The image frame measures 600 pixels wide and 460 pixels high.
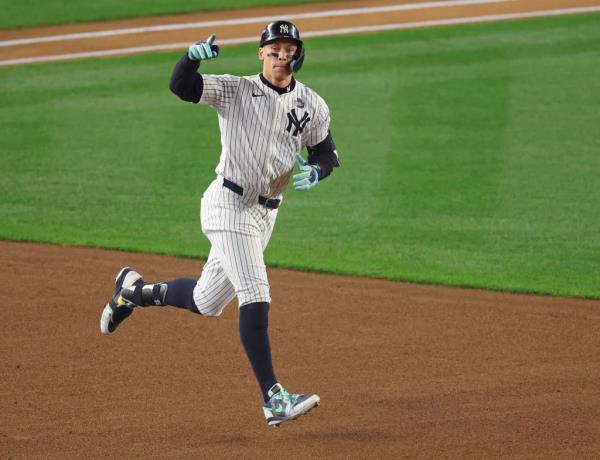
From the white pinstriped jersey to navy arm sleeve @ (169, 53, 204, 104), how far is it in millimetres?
70

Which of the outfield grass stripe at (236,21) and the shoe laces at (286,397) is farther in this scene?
the outfield grass stripe at (236,21)

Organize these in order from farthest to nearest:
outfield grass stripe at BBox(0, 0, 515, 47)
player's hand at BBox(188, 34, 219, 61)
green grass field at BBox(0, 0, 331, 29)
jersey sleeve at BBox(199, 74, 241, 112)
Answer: green grass field at BBox(0, 0, 331, 29) < outfield grass stripe at BBox(0, 0, 515, 47) < jersey sleeve at BBox(199, 74, 241, 112) < player's hand at BBox(188, 34, 219, 61)

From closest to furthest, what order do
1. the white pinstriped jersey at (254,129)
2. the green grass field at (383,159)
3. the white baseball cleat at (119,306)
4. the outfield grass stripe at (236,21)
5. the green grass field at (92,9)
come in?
the white pinstriped jersey at (254,129) → the white baseball cleat at (119,306) → the green grass field at (383,159) → the outfield grass stripe at (236,21) → the green grass field at (92,9)

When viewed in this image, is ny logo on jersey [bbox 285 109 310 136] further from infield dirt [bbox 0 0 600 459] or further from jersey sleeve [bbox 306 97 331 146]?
infield dirt [bbox 0 0 600 459]

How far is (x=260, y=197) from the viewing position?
6.11 metres

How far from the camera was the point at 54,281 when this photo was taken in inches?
338

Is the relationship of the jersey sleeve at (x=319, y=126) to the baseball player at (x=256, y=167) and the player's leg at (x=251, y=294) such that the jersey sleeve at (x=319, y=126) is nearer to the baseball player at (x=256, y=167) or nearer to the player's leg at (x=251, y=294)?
the baseball player at (x=256, y=167)

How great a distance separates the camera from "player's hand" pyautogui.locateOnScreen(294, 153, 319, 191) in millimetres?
6078

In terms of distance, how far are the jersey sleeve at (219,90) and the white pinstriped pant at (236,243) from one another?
439 mm

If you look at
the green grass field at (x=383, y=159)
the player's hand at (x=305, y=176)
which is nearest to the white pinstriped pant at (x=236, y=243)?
the player's hand at (x=305, y=176)

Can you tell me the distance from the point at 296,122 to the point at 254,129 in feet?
0.83

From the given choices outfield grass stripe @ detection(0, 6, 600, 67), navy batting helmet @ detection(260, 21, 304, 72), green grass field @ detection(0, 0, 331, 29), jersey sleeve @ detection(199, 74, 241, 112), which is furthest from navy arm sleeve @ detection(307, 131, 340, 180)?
green grass field @ detection(0, 0, 331, 29)

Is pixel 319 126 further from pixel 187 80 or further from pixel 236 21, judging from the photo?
pixel 236 21

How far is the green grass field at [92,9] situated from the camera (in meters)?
16.9
